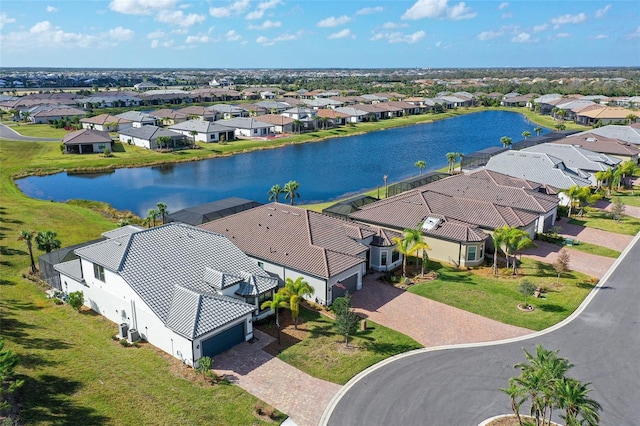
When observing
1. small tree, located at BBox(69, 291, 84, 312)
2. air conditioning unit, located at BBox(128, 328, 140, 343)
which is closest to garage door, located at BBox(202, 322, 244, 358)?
air conditioning unit, located at BBox(128, 328, 140, 343)

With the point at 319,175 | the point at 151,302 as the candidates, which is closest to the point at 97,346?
the point at 151,302

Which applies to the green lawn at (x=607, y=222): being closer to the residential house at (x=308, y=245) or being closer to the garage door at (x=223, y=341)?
the residential house at (x=308, y=245)

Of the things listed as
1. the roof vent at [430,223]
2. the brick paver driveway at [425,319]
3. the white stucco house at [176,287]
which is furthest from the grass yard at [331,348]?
the roof vent at [430,223]

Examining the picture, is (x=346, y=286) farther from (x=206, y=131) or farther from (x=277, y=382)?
(x=206, y=131)

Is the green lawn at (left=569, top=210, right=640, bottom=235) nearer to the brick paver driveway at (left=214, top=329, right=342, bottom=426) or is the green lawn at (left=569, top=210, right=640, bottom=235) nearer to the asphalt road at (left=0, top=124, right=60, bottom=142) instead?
the brick paver driveway at (left=214, top=329, right=342, bottom=426)

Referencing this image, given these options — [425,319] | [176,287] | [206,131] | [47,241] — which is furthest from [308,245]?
[206,131]

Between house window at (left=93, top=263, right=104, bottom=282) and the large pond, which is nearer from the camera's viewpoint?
house window at (left=93, top=263, right=104, bottom=282)
